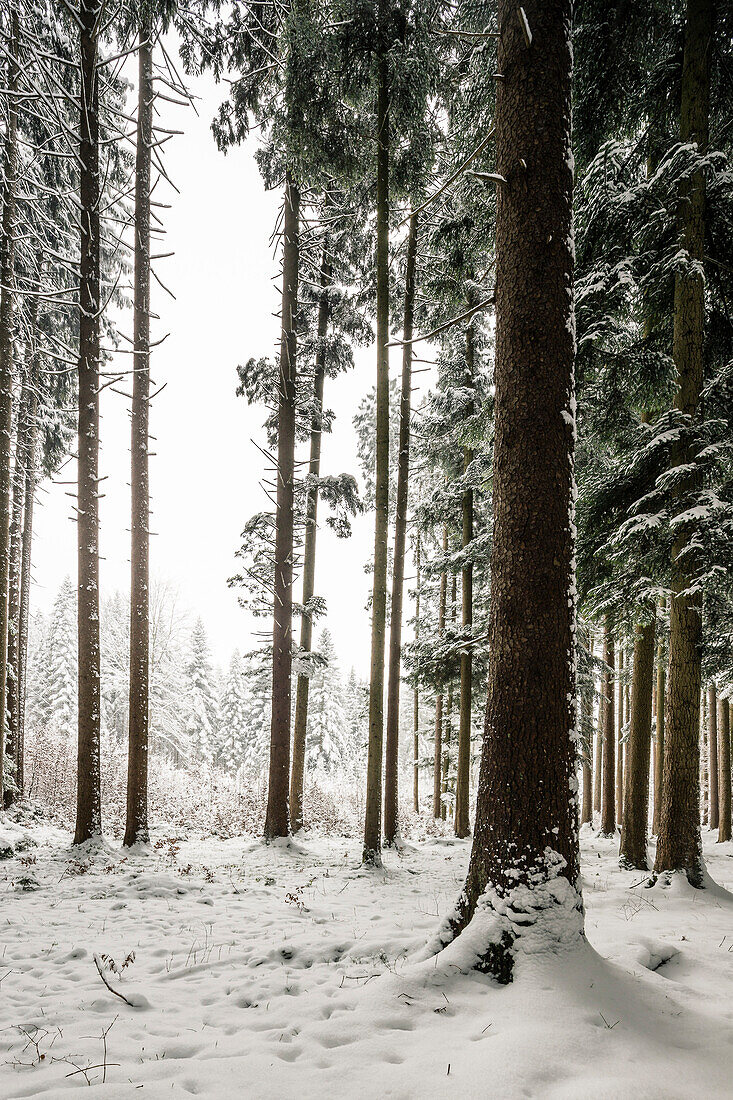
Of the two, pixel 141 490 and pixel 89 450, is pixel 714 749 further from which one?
pixel 89 450

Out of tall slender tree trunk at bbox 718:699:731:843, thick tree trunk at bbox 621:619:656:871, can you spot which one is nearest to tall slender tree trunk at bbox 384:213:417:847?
thick tree trunk at bbox 621:619:656:871

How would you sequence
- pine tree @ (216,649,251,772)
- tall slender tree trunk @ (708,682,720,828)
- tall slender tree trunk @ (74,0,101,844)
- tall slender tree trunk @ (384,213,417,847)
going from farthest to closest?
pine tree @ (216,649,251,772) < tall slender tree trunk @ (708,682,720,828) < tall slender tree trunk @ (384,213,417,847) < tall slender tree trunk @ (74,0,101,844)

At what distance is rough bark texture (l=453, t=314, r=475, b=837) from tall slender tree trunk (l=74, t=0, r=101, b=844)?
24.3 feet

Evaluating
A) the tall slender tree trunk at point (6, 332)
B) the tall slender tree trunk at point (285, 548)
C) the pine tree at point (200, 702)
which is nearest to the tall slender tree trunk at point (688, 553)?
the tall slender tree trunk at point (285, 548)

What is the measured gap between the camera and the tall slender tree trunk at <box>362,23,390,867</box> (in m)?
8.91

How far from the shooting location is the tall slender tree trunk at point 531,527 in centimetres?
329

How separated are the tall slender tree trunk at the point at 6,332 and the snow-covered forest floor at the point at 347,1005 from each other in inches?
216

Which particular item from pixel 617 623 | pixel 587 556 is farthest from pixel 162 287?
pixel 617 623

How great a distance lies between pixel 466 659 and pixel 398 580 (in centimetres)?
257

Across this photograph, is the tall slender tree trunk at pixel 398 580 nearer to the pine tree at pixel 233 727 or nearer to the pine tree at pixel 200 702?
the pine tree at pixel 233 727

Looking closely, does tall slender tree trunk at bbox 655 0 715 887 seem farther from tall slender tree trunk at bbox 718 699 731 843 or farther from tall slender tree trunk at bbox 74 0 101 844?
tall slender tree trunk at bbox 718 699 731 843

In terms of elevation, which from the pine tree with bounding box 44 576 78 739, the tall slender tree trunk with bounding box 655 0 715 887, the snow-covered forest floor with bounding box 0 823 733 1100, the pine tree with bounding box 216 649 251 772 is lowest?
the pine tree with bounding box 216 649 251 772

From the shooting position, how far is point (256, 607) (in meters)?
12.4

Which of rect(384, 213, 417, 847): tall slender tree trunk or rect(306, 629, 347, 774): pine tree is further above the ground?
rect(384, 213, 417, 847): tall slender tree trunk
